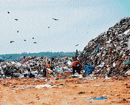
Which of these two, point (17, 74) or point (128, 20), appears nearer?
point (17, 74)

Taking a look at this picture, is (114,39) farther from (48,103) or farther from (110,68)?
(48,103)

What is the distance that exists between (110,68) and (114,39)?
10.1ft

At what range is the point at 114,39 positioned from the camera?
39.6 feet

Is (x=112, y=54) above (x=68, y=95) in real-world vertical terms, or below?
above

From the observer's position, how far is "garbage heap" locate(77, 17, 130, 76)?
946 cm

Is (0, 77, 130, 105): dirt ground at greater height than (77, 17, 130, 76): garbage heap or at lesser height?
lesser

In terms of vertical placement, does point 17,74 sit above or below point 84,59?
below

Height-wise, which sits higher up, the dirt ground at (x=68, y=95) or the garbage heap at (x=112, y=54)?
the garbage heap at (x=112, y=54)

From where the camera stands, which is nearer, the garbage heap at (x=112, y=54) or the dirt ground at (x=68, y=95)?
the dirt ground at (x=68, y=95)

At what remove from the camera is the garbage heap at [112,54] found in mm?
9460

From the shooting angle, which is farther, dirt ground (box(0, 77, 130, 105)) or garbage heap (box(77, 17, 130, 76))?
garbage heap (box(77, 17, 130, 76))

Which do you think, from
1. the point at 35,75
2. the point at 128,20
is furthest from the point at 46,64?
the point at 128,20

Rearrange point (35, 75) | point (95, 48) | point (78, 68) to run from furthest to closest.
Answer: point (95, 48) → point (35, 75) → point (78, 68)

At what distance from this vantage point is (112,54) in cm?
1079
